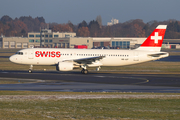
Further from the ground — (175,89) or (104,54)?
(104,54)

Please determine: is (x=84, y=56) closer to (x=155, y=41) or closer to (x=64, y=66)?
(x=64, y=66)

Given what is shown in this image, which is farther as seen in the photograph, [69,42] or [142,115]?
[69,42]

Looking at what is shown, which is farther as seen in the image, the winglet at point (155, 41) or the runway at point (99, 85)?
the winglet at point (155, 41)

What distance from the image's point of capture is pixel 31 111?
17.5 meters

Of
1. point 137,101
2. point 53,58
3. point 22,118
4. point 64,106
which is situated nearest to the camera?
point 22,118

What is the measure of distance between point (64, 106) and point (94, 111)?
2.38 metres

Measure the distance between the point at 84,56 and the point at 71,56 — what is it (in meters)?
2.04

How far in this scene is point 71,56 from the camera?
150ft

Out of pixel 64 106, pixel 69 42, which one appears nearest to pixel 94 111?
pixel 64 106

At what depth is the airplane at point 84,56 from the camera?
4525cm

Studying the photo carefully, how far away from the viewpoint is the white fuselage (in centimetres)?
4541

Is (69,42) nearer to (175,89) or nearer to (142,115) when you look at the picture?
(175,89)

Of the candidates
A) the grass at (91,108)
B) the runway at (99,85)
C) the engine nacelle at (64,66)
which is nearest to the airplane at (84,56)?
the engine nacelle at (64,66)

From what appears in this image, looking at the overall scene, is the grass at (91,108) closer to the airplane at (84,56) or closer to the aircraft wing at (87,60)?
the aircraft wing at (87,60)
